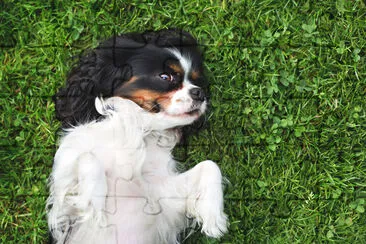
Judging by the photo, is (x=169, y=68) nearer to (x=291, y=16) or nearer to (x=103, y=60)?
(x=103, y=60)

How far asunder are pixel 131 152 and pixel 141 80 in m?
0.26

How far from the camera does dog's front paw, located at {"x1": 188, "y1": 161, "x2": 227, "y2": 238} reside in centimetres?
203

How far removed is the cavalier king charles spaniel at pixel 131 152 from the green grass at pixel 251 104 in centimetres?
21

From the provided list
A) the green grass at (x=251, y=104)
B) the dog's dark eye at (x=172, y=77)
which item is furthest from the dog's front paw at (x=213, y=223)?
the dog's dark eye at (x=172, y=77)

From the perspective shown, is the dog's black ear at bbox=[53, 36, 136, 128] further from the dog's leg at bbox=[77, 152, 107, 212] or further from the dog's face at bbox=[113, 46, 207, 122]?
the dog's leg at bbox=[77, 152, 107, 212]

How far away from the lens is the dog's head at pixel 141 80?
198 cm

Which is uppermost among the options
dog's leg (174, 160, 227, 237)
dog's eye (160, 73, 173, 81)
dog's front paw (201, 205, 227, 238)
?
dog's eye (160, 73, 173, 81)

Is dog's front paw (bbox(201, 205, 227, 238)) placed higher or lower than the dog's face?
lower

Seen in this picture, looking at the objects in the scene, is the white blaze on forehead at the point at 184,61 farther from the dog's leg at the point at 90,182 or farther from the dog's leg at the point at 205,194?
the dog's leg at the point at 90,182

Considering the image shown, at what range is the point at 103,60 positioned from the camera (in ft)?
6.70

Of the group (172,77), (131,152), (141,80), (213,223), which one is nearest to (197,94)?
(172,77)

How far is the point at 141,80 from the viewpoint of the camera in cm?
197

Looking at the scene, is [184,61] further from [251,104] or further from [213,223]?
[213,223]

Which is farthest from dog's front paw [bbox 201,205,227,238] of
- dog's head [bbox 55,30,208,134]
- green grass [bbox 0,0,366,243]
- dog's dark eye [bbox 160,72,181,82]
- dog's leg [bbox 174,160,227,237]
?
dog's dark eye [bbox 160,72,181,82]
